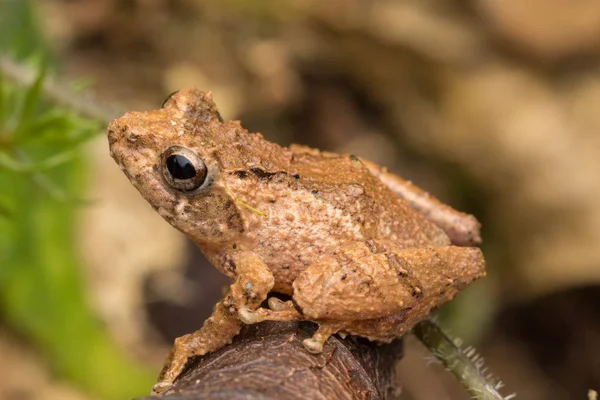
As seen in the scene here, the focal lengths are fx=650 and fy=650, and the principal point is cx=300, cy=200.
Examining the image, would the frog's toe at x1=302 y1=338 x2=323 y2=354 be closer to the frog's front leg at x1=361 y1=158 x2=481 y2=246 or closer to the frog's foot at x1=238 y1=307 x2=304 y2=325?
the frog's foot at x1=238 y1=307 x2=304 y2=325

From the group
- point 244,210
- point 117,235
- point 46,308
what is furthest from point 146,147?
point 117,235

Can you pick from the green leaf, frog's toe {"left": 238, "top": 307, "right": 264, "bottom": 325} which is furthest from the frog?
the green leaf

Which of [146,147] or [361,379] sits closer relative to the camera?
[361,379]

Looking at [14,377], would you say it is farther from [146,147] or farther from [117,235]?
[146,147]

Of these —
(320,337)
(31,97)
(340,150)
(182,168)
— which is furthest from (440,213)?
(340,150)

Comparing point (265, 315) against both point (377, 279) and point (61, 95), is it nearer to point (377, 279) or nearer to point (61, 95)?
point (377, 279)
